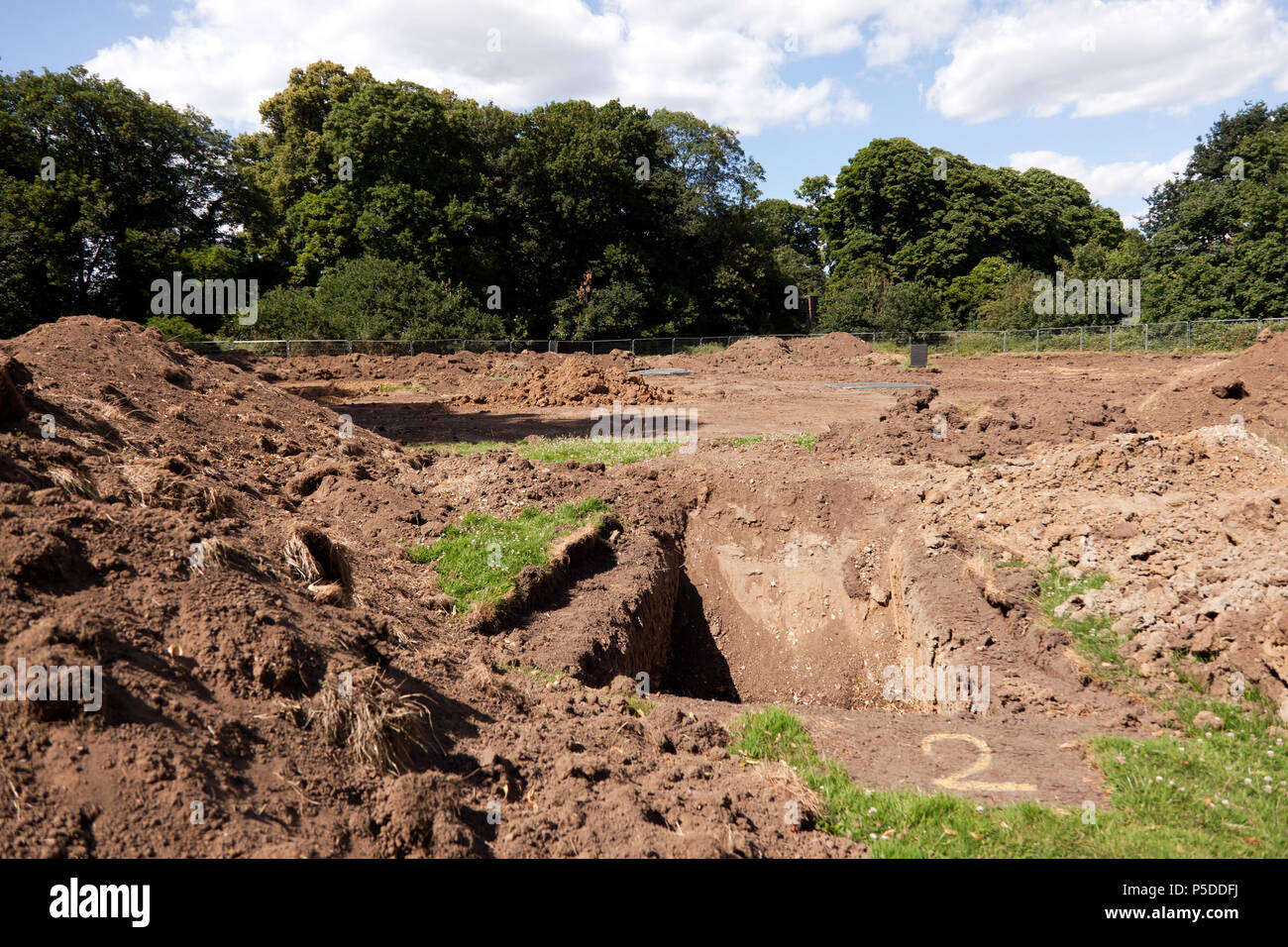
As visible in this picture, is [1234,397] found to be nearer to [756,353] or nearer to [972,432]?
[972,432]

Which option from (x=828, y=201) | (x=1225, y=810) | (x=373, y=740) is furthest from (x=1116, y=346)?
(x=373, y=740)

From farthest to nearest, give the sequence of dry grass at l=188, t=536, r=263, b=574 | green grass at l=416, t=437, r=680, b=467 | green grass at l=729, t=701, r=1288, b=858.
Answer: green grass at l=416, t=437, r=680, b=467
dry grass at l=188, t=536, r=263, b=574
green grass at l=729, t=701, r=1288, b=858

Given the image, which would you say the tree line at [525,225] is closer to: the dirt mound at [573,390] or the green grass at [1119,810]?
the dirt mound at [573,390]

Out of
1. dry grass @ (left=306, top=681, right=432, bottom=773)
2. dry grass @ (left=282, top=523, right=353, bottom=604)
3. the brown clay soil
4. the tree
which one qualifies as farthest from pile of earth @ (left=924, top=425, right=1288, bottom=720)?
the tree

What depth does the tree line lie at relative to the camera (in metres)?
23.2

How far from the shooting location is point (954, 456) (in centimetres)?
1249

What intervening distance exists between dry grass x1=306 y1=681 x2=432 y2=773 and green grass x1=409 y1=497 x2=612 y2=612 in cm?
261

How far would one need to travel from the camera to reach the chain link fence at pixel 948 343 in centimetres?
2934

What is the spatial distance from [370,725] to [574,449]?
996 cm

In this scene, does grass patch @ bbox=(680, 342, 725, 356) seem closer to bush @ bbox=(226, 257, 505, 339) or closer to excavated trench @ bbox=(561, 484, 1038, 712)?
bush @ bbox=(226, 257, 505, 339)

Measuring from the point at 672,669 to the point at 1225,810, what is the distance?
5743 millimetres

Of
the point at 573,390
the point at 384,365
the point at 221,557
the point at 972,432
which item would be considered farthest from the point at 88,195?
the point at 972,432

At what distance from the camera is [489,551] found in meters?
7.96

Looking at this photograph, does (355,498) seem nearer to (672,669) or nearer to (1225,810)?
(672,669)
